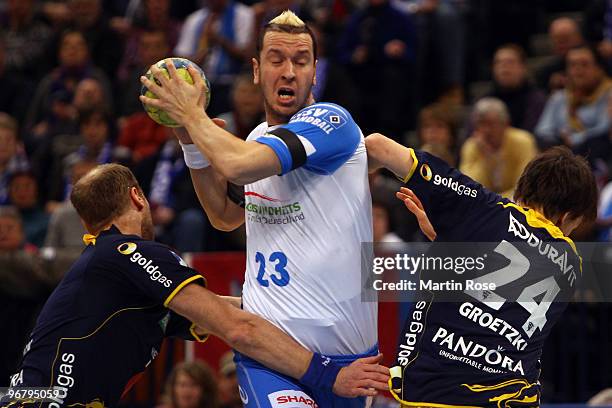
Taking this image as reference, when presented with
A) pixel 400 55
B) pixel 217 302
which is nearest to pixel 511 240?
pixel 217 302

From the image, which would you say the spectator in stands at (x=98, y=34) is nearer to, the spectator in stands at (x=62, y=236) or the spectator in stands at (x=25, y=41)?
the spectator in stands at (x=25, y=41)

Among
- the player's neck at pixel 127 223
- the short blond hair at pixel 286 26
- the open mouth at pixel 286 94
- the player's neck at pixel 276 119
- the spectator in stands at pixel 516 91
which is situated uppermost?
the spectator in stands at pixel 516 91

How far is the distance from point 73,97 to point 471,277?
34.7ft

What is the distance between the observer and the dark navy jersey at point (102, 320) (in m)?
6.70

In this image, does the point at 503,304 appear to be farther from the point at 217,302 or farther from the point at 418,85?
the point at 418,85

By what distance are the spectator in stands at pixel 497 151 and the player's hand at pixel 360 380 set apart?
20.0 feet

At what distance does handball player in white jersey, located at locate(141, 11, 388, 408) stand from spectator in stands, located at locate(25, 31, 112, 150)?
9.33 meters

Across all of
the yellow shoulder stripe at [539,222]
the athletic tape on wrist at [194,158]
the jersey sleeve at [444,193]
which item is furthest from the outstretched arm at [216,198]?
the yellow shoulder stripe at [539,222]

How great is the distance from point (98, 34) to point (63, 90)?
1.17m

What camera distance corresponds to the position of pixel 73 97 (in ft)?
53.6

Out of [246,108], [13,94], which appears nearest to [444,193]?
[246,108]

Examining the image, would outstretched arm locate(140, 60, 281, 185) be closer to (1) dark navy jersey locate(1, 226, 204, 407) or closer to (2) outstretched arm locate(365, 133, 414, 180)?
(2) outstretched arm locate(365, 133, 414, 180)

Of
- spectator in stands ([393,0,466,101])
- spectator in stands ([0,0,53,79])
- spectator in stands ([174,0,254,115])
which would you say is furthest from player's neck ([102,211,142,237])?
spectator in stands ([0,0,53,79])

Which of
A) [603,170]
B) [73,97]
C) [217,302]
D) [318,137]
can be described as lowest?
[217,302]
